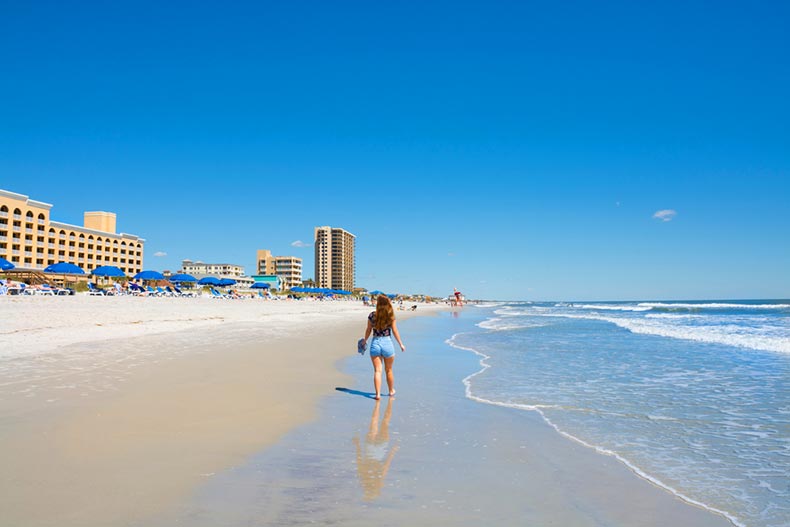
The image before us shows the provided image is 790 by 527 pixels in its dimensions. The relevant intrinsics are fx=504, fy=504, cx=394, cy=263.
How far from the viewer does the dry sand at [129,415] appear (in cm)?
351

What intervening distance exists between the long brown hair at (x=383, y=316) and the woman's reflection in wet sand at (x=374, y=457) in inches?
75.9

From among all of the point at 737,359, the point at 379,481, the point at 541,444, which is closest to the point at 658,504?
the point at 541,444

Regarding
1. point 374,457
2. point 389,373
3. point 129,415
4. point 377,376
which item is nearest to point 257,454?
point 374,457

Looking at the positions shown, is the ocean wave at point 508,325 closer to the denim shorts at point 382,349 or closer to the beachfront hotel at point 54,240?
the denim shorts at point 382,349

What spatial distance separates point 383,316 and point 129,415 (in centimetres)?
361

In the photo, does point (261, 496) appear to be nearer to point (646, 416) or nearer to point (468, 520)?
point (468, 520)

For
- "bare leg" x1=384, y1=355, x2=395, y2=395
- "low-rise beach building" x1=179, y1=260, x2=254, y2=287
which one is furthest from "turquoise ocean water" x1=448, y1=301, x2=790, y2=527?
"low-rise beach building" x1=179, y1=260, x2=254, y2=287

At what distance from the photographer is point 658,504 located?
12.4ft

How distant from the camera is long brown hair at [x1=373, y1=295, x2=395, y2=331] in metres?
7.78

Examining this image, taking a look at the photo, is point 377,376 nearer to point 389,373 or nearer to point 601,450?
point 389,373

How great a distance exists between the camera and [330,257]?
179375 mm

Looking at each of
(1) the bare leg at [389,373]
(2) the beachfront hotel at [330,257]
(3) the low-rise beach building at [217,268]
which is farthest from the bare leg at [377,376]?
(2) the beachfront hotel at [330,257]

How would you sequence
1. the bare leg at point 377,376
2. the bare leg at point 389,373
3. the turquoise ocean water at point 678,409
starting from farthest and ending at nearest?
the bare leg at point 389,373, the bare leg at point 377,376, the turquoise ocean water at point 678,409

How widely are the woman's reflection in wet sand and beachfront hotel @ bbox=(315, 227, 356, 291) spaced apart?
173 metres
